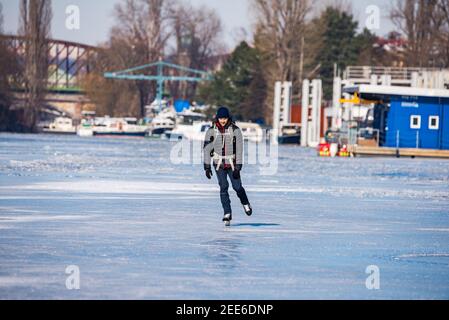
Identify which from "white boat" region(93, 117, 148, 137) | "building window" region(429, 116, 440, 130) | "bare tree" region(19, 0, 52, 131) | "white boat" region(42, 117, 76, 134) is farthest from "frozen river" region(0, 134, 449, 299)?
"white boat" region(42, 117, 76, 134)

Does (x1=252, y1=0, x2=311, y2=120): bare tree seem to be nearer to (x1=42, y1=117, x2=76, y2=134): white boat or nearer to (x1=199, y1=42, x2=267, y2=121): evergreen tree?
(x1=199, y1=42, x2=267, y2=121): evergreen tree

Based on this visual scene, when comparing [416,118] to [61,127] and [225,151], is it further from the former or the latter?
[61,127]

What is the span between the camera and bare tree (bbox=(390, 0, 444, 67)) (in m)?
90.4

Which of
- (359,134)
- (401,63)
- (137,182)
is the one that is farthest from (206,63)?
(137,182)

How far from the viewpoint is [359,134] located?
62625 mm

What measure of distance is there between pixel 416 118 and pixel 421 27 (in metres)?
34.1

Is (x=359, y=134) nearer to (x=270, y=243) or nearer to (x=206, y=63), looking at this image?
(x=270, y=243)

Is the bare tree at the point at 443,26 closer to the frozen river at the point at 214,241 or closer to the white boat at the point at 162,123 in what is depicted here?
the white boat at the point at 162,123

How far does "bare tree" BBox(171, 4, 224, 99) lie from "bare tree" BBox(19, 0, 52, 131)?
24708 millimetres

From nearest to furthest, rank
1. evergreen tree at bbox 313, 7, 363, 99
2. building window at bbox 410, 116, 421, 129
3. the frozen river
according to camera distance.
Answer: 1. the frozen river
2. building window at bbox 410, 116, 421, 129
3. evergreen tree at bbox 313, 7, 363, 99

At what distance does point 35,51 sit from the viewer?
108m

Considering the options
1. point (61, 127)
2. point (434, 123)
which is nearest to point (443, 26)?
point (434, 123)
